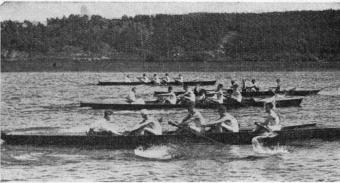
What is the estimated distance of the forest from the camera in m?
16.4

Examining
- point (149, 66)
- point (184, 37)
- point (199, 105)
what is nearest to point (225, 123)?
point (199, 105)

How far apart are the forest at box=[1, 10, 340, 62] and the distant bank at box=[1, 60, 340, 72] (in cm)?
36

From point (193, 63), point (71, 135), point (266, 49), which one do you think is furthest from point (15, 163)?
point (193, 63)

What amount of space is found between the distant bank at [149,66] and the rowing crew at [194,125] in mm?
4762

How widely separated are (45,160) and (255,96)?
11.6m

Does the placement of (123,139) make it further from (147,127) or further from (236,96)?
(236,96)

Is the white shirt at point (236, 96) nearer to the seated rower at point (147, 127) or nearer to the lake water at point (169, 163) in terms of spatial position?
the lake water at point (169, 163)

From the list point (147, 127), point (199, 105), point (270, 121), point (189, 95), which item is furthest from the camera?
point (199, 105)

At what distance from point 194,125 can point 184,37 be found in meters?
8.89

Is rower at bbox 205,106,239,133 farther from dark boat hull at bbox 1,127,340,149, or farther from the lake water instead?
the lake water

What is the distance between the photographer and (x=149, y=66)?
2561 cm

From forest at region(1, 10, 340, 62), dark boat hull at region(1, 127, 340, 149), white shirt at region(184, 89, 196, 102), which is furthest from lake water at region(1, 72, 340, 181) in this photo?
white shirt at region(184, 89, 196, 102)

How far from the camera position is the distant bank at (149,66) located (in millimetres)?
19278

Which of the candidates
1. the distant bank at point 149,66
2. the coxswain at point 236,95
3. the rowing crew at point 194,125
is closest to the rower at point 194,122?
the rowing crew at point 194,125
